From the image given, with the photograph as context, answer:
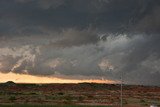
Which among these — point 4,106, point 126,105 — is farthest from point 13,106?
point 126,105

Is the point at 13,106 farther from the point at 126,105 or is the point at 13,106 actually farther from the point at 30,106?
the point at 126,105

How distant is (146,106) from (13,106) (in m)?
26.6

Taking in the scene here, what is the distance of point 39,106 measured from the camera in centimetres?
7331

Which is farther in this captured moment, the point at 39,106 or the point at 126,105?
the point at 126,105

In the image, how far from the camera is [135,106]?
278 ft

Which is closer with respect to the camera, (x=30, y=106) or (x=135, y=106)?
(x=30, y=106)

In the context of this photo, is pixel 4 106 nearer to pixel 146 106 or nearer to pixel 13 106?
pixel 13 106

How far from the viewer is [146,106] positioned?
274ft

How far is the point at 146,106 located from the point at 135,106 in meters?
2.34

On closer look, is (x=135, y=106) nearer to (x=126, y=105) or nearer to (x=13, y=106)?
(x=126, y=105)

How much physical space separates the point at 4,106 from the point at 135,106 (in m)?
26.8

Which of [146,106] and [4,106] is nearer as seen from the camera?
[4,106]

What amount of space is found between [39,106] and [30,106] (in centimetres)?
181

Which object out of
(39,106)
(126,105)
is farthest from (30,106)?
(126,105)
